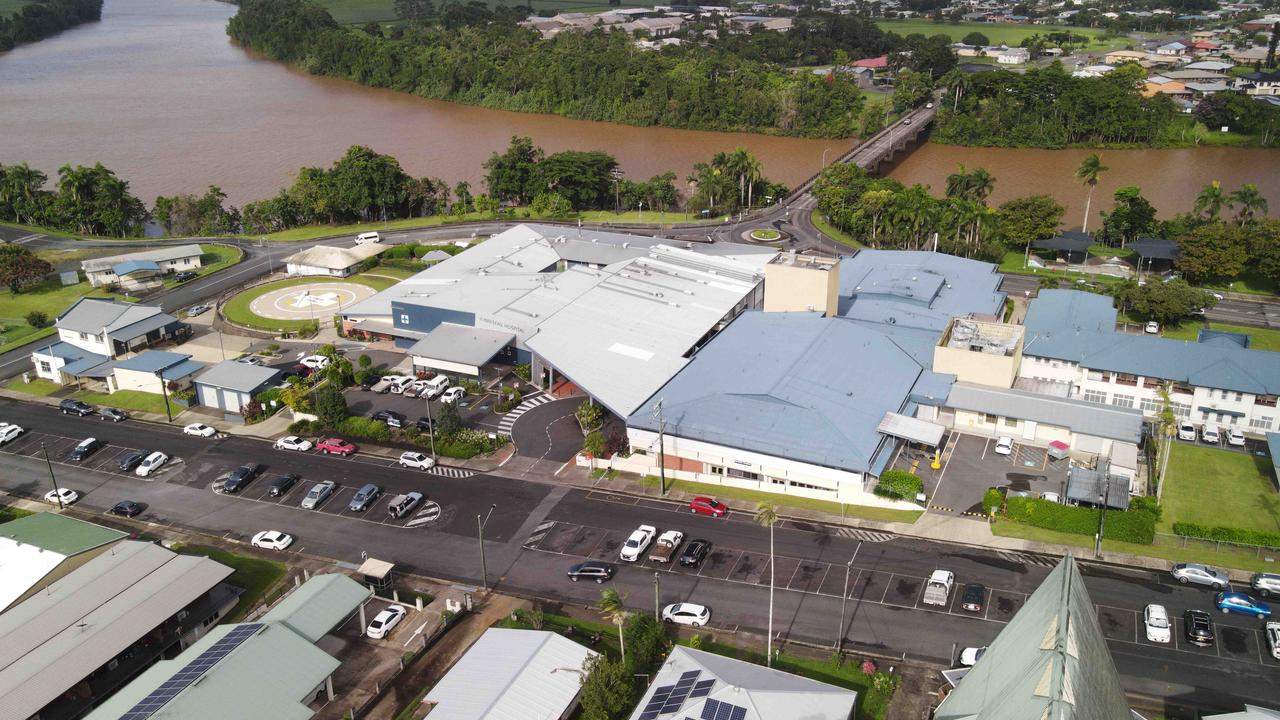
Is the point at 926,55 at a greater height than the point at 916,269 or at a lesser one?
greater

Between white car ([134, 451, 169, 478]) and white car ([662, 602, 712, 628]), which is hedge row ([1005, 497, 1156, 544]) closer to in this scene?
white car ([662, 602, 712, 628])

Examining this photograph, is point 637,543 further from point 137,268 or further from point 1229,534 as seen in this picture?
point 137,268

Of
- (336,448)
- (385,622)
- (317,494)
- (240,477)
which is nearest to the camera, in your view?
(385,622)

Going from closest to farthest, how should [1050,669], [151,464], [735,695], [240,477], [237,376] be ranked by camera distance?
[1050,669], [735,695], [240,477], [151,464], [237,376]

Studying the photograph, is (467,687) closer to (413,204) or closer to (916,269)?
(916,269)

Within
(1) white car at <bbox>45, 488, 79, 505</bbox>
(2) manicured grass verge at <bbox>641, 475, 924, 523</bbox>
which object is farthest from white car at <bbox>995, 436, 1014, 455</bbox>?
(1) white car at <bbox>45, 488, 79, 505</bbox>

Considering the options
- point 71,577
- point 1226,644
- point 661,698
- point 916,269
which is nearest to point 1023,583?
point 1226,644

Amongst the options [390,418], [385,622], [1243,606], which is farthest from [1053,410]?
[390,418]
